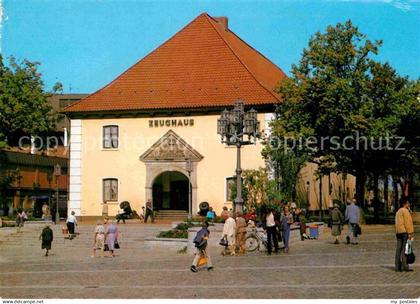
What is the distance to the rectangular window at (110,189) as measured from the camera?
47.0m

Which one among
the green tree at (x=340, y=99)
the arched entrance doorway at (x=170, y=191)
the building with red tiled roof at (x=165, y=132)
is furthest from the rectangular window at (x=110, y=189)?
the green tree at (x=340, y=99)

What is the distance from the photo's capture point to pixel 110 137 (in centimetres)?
4762

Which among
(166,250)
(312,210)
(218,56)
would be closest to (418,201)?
(312,210)

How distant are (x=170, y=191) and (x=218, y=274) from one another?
30.4m

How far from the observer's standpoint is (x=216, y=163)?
149 ft

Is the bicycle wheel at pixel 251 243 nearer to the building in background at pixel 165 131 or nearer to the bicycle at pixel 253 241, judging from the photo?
the bicycle at pixel 253 241

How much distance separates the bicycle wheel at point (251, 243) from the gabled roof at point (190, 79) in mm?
18155

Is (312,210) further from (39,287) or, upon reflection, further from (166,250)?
→ (39,287)

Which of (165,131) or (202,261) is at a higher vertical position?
(165,131)

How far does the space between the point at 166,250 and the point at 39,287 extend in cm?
1216

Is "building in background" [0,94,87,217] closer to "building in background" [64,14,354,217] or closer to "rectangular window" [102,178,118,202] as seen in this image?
"building in background" [64,14,354,217]

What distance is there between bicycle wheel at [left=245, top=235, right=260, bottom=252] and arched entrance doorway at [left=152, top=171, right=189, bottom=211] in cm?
2147

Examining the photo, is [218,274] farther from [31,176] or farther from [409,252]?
[31,176]

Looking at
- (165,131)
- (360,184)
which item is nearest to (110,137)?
(165,131)
